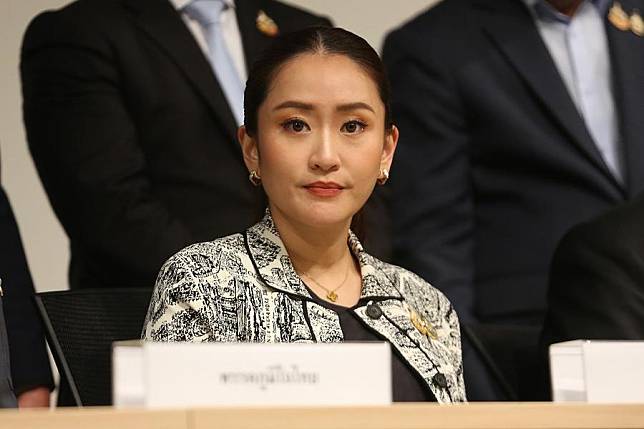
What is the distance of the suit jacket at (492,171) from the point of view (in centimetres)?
322

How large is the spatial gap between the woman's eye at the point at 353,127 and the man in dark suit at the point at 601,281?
695 millimetres

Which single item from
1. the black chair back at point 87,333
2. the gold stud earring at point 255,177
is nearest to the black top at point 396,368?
the gold stud earring at point 255,177

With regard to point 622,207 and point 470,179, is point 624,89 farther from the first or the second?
point 622,207

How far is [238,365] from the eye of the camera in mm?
1342

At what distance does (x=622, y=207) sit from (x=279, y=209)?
88 centimetres

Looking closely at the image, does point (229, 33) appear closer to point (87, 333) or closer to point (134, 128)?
point (134, 128)

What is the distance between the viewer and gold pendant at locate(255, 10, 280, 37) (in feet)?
10.4

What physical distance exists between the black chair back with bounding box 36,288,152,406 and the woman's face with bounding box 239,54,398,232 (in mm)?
322

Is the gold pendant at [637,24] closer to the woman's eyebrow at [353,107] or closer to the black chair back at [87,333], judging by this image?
the woman's eyebrow at [353,107]

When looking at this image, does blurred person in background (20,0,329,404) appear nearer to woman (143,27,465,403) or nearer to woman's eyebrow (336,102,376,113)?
woman (143,27,465,403)

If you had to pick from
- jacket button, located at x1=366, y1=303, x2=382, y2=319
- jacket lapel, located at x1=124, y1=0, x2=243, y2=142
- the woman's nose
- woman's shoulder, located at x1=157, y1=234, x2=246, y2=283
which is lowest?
jacket button, located at x1=366, y1=303, x2=382, y2=319

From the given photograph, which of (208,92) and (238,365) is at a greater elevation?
(208,92)

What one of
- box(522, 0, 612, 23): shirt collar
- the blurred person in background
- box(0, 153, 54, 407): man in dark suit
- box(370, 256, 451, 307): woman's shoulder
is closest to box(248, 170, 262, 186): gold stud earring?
box(370, 256, 451, 307): woman's shoulder

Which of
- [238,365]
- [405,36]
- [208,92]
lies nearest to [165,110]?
[208,92]
